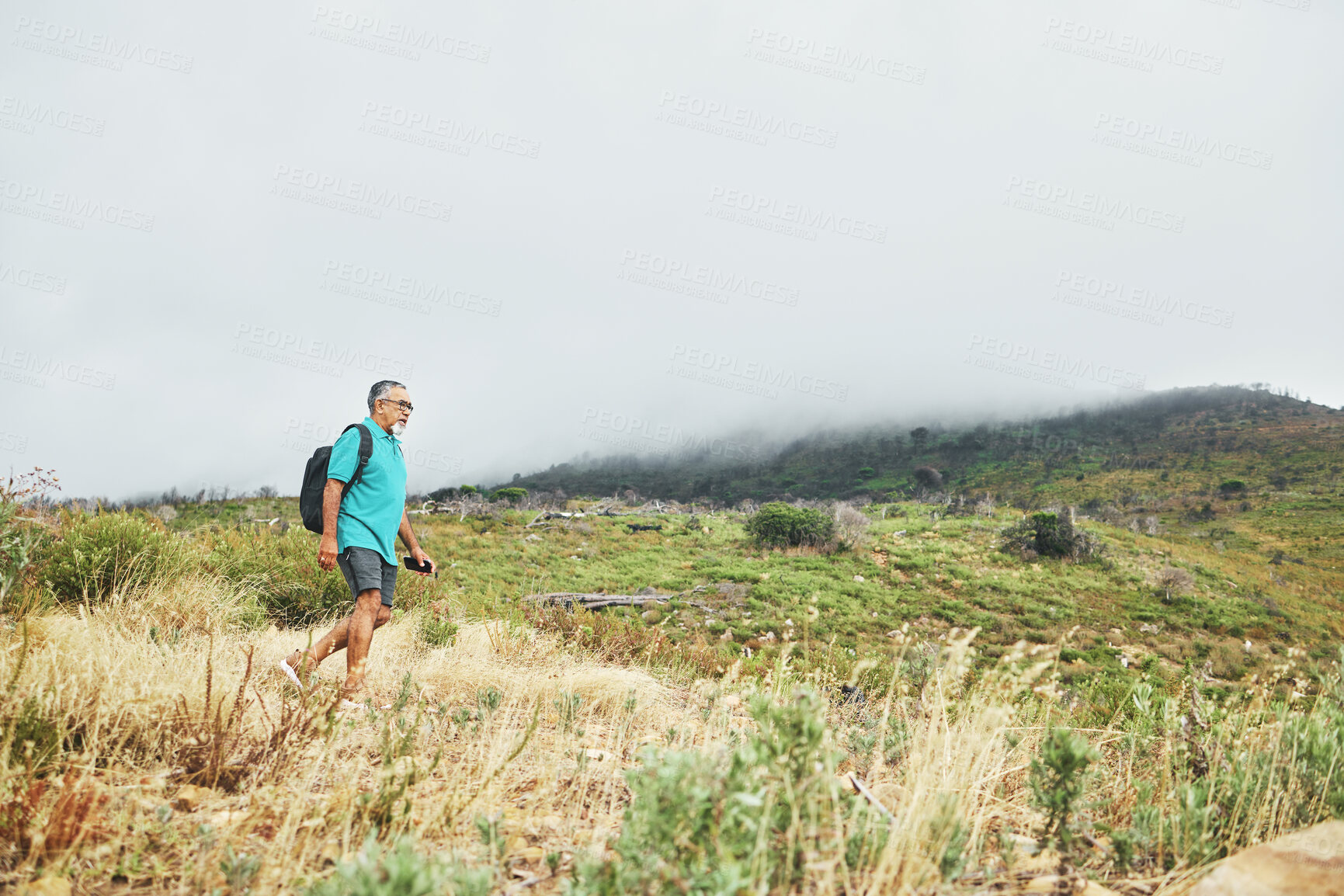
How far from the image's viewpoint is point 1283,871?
5.33 ft

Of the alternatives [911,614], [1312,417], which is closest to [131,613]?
[911,614]

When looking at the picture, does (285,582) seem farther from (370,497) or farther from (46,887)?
(46,887)

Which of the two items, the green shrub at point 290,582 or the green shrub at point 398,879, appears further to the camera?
the green shrub at point 290,582

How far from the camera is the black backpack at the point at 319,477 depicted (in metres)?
3.94

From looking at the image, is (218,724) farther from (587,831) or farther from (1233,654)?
(1233,654)

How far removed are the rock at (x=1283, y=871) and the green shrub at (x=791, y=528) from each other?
18.6 m

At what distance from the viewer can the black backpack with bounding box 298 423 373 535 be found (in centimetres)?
394

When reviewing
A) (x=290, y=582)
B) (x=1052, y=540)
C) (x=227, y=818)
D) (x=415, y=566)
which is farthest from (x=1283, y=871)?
(x=1052, y=540)

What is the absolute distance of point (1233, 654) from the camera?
12.1m

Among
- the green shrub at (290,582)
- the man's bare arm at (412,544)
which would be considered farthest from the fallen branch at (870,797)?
the green shrub at (290,582)

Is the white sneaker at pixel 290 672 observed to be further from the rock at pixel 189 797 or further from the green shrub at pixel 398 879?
the green shrub at pixel 398 879

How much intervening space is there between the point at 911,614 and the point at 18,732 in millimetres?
14354

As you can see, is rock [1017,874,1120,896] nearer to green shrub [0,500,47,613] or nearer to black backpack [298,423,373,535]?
black backpack [298,423,373,535]

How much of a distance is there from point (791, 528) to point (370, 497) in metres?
17.9
